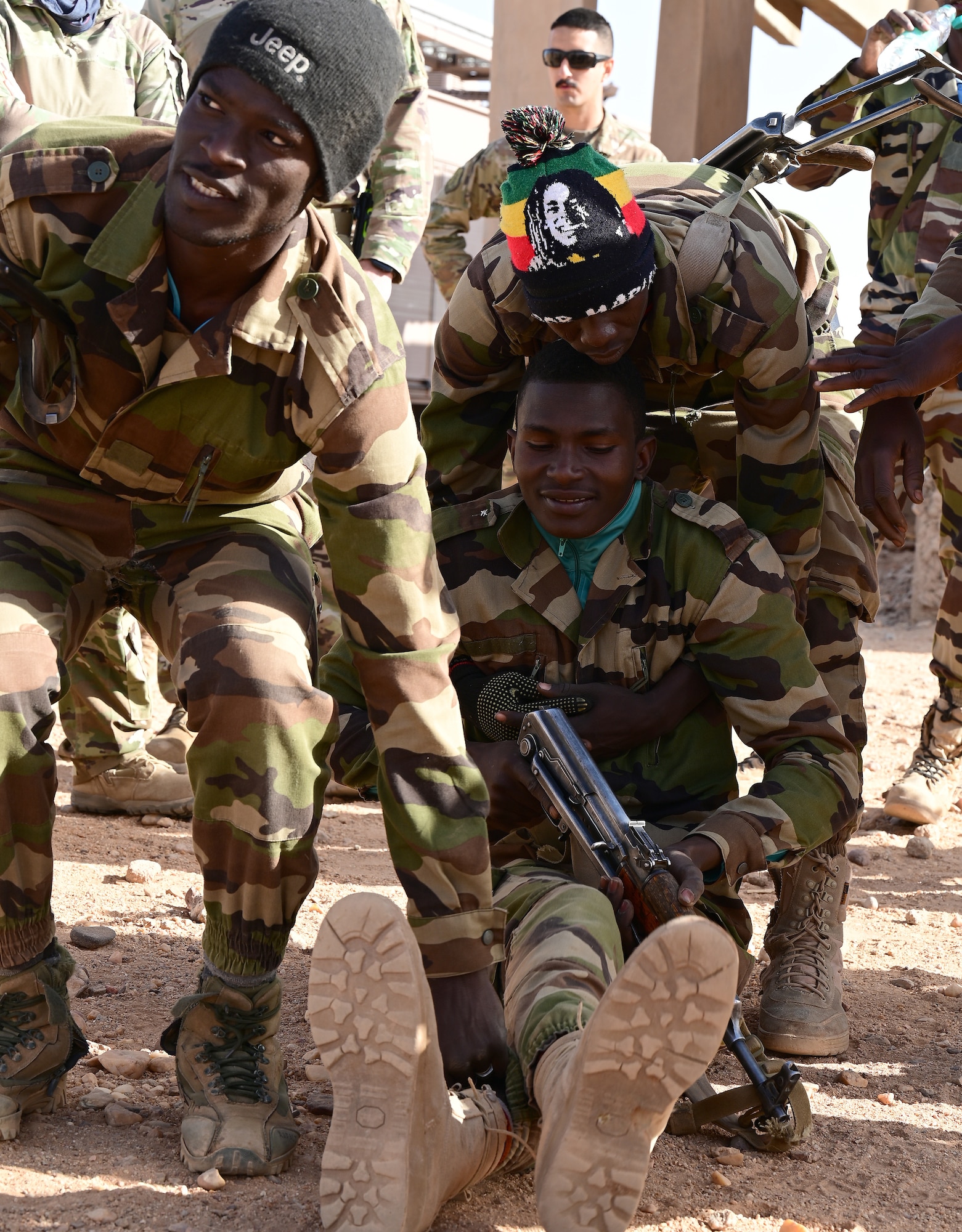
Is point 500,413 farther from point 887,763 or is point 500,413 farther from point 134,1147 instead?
point 887,763

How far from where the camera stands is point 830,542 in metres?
3.40

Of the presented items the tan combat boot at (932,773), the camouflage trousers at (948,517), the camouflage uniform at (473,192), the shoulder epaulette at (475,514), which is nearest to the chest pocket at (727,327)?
the shoulder epaulette at (475,514)

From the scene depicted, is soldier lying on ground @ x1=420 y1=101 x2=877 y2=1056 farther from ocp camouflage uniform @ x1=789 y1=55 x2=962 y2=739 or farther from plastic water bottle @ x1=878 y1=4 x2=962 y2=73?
ocp camouflage uniform @ x1=789 y1=55 x2=962 y2=739

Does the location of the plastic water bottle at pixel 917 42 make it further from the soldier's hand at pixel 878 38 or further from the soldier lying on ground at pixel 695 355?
the soldier lying on ground at pixel 695 355

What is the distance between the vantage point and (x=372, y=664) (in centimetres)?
231

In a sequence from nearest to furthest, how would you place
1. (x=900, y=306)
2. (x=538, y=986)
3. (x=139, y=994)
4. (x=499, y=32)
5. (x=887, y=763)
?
(x=538, y=986)
(x=139, y=994)
(x=900, y=306)
(x=887, y=763)
(x=499, y=32)

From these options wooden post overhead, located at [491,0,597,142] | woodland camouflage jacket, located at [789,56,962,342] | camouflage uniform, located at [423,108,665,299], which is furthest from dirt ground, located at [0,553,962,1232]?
wooden post overhead, located at [491,0,597,142]

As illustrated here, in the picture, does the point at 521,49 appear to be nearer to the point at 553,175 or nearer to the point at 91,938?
the point at 553,175

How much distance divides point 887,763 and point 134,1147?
4328 millimetres

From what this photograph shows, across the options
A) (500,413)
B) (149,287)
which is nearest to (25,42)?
(500,413)

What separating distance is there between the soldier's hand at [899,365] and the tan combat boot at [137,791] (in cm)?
232

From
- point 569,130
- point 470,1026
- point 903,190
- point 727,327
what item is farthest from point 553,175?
point 569,130

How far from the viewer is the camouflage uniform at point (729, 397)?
307cm

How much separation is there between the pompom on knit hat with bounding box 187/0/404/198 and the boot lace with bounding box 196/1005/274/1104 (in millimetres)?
1307
